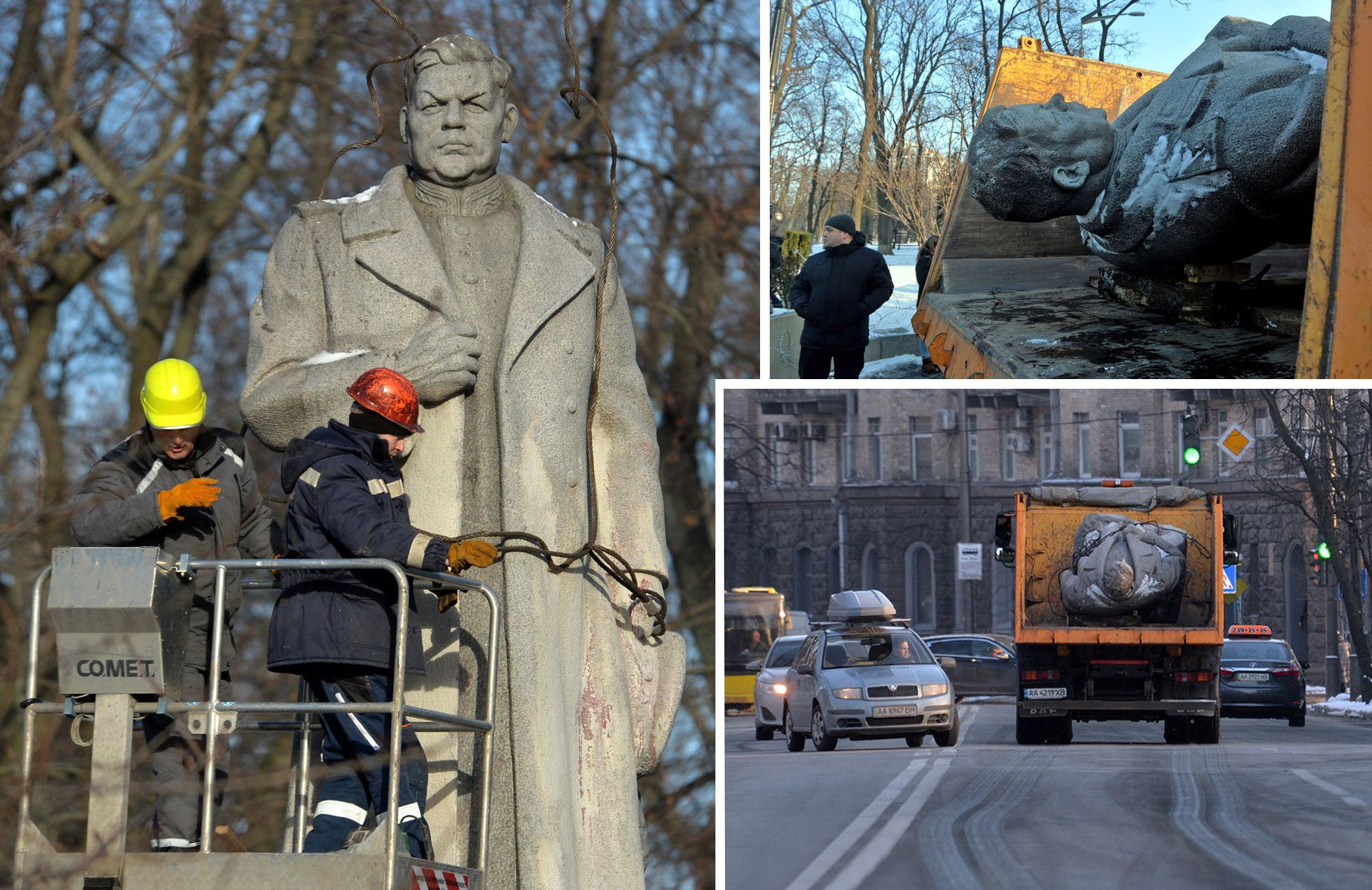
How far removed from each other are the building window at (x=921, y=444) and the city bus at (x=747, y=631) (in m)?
0.89

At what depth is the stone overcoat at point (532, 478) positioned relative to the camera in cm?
470

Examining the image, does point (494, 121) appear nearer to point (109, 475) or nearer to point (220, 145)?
point (109, 475)

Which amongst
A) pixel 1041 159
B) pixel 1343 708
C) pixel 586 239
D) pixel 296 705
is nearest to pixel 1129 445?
pixel 1041 159

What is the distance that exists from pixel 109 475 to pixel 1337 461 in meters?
6.07

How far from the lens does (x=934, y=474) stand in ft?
32.8

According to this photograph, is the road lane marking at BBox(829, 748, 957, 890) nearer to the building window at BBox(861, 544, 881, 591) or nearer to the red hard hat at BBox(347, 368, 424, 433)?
the building window at BBox(861, 544, 881, 591)

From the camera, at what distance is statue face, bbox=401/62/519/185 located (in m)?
4.95

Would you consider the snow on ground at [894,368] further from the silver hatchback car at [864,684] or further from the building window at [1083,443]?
the silver hatchback car at [864,684]

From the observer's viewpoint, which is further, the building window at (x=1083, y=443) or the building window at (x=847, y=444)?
the building window at (x=847, y=444)

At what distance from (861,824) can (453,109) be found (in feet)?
18.8

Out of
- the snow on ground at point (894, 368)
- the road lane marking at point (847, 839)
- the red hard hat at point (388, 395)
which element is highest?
the snow on ground at point (894, 368)

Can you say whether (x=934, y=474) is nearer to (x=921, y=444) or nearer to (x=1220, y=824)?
(x=921, y=444)

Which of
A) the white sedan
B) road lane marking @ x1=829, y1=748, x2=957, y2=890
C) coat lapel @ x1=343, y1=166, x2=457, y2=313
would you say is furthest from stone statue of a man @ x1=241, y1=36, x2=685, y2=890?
road lane marking @ x1=829, y1=748, x2=957, y2=890

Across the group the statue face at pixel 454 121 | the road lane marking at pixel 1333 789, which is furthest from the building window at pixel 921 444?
the statue face at pixel 454 121
